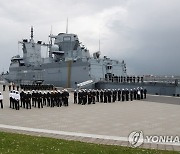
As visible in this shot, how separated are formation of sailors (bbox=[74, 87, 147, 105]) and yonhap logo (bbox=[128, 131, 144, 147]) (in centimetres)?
1139

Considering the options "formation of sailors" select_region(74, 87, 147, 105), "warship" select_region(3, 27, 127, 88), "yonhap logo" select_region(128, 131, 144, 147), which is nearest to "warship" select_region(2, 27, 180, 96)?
"warship" select_region(3, 27, 127, 88)

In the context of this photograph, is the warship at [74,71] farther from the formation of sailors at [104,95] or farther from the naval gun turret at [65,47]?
the formation of sailors at [104,95]

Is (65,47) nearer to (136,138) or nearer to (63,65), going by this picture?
(63,65)

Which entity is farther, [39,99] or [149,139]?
[39,99]

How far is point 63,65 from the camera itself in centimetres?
4309

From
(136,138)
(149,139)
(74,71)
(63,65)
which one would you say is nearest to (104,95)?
(136,138)

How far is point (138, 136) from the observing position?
8.98 m

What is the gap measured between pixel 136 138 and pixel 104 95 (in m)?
13.6

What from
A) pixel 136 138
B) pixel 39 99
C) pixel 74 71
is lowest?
pixel 136 138

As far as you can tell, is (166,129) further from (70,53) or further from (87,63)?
(70,53)

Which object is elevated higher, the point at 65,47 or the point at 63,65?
the point at 65,47

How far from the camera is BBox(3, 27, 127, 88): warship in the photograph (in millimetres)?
39656

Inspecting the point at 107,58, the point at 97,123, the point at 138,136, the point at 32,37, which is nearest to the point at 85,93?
the point at 97,123

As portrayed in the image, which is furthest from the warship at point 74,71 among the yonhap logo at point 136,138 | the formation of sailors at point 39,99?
the yonhap logo at point 136,138
